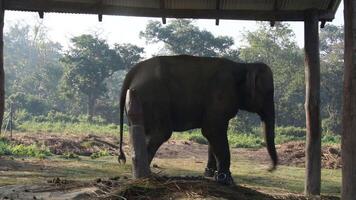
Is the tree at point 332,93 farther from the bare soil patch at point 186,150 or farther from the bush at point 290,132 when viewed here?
the bare soil patch at point 186,150

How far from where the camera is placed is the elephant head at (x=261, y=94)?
795 centimetres

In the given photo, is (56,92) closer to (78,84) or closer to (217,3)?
(78,84)

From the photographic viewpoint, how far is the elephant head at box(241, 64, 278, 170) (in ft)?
26.1

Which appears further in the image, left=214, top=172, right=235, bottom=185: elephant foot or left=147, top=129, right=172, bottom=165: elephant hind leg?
left=147, top=129, right=172, bottom=165: elephant hind leg

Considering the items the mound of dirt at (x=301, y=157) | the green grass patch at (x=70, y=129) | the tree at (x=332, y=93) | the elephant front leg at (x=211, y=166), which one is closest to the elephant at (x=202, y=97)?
the elephant front leg at (x=211, y=166)

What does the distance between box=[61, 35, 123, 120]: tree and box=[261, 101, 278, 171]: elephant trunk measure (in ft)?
112

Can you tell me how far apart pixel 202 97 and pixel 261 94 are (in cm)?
95

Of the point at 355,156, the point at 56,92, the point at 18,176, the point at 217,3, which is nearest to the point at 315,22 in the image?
the point at 217,3

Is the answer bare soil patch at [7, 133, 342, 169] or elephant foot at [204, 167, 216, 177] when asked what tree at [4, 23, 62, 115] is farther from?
elephant foot at [204, 167, 216, 177]

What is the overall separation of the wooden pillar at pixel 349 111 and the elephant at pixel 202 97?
236 centimetres

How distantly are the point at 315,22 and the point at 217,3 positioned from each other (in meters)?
1.59

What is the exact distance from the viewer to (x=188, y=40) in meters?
47.9

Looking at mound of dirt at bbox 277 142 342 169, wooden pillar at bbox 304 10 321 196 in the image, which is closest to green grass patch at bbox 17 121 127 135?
mound of dirt at bbox 277 142 342 169

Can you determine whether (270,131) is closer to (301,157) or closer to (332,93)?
(301,157)
